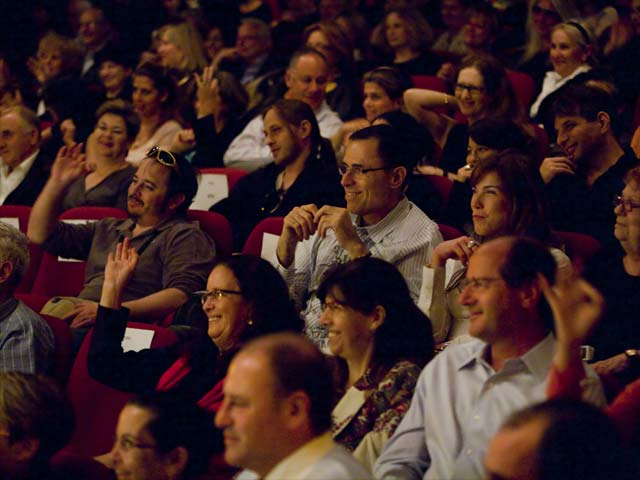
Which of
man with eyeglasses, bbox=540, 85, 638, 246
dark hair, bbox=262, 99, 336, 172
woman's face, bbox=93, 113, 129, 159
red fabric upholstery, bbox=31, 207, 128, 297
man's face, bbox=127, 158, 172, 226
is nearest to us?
man with eyeglasses, bbox=540, 85, 638, 246

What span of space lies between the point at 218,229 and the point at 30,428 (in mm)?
1649

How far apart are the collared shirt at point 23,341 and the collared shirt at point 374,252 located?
2.38 ft

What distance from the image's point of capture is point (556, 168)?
411 cm

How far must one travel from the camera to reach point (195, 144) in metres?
5.72

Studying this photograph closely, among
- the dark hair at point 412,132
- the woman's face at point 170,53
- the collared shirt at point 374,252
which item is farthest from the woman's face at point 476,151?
the woman's face at point 170,53

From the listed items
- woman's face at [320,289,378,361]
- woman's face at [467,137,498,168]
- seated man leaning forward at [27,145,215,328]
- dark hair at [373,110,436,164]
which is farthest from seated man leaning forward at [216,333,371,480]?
woman's face at [467,137,498,168]

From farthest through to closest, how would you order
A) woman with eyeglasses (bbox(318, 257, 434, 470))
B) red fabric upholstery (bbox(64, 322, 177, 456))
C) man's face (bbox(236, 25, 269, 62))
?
man's face (bbox(236, 25, 269, 62))
red fabric upholstery (bbox(64, 322, 177, 456))
woman with eyeglasses (bbox(318, 257, 434, 470))

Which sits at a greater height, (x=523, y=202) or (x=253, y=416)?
(x=253, y=416)

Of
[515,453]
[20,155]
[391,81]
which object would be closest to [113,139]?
[20,155]

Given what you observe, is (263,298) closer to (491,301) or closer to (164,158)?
(491,301)

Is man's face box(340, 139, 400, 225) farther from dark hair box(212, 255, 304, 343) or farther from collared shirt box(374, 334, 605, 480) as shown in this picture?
collared shirt box(374, 334, 605, 480)

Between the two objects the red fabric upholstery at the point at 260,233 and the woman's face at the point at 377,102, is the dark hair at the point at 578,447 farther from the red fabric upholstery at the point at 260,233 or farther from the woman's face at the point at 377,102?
the woman's face at the point at 377,102

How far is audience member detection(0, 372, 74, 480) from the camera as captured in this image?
2.76 metres

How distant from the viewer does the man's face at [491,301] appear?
257cm
